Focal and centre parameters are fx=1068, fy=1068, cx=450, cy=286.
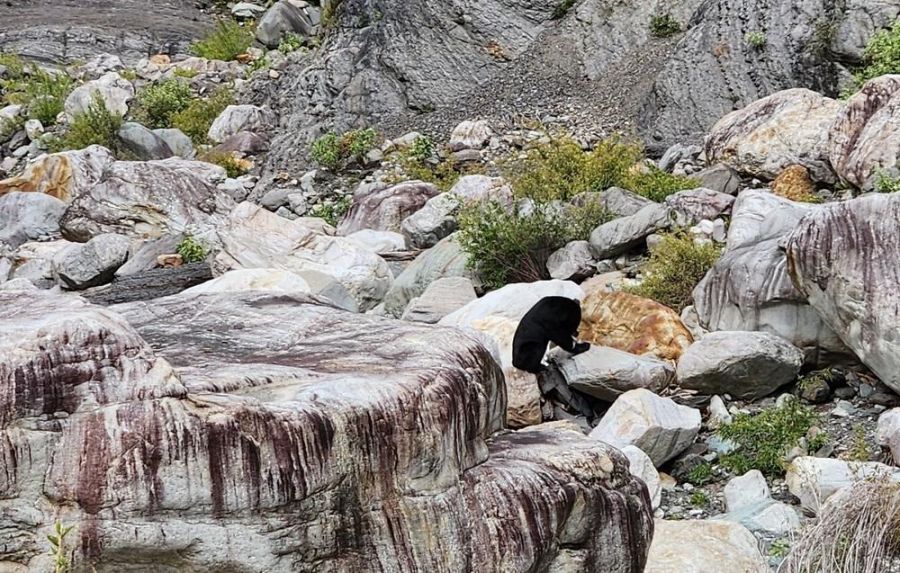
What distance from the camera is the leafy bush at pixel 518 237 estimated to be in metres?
12.0

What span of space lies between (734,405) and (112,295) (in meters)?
8.12

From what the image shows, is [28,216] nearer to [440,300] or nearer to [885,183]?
[440,300]

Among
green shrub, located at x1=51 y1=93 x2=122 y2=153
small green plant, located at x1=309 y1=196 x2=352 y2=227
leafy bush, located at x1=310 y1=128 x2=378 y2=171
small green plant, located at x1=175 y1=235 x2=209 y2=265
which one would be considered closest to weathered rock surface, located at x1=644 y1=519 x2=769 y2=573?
small green plant, located at x1=175 y1=235 x2=209 y2=265

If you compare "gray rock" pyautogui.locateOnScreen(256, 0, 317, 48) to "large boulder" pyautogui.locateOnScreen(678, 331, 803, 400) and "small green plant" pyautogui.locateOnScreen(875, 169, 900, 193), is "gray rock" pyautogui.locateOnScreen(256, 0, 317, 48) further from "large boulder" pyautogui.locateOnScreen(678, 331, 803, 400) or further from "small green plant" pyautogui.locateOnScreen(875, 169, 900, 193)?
"large boulder" pyautogui.locateOnScreen(678, 331, 803, 400)

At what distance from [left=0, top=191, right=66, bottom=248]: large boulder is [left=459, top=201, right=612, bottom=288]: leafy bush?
8785 mm

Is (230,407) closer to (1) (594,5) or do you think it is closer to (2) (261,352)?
(2) (261,352)

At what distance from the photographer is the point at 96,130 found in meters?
22.0

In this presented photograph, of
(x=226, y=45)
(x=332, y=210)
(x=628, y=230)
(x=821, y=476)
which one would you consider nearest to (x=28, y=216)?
(x=332, y=210)

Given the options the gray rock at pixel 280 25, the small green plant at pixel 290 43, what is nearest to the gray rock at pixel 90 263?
the small green plant at pixel 290 43

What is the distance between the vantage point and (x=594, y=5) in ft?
67.5

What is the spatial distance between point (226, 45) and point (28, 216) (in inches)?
414

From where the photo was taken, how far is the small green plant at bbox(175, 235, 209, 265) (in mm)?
14656

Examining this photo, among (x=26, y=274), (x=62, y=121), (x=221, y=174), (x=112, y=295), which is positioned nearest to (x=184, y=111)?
(x=62, y=121)

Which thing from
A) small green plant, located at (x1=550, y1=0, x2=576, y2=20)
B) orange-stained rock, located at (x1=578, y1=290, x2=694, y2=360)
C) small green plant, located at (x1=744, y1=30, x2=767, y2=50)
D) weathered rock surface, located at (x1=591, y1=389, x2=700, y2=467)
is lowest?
weathered rock surface, located at (x1=591, y1=389, x2=700, y2=467)
